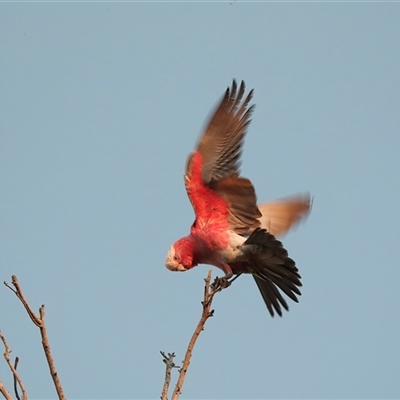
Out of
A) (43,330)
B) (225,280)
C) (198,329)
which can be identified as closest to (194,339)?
(198,329)

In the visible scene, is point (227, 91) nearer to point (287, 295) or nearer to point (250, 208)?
point (250, 208)

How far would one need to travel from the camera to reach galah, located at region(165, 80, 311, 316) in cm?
544

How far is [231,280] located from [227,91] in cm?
154

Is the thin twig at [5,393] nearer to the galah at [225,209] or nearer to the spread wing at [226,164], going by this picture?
the galah at [225,209]

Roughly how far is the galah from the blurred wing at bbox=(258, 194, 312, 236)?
588 mm

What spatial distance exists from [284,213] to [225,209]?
0.98 meters

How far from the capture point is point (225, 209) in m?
5.73

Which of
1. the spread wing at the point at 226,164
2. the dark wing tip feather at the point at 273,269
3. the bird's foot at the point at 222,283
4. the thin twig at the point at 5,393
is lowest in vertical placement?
the thin twig at the point at 5,393

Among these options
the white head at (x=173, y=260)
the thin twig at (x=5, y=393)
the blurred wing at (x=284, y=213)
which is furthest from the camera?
the blurred wing at (x=284, y=213)

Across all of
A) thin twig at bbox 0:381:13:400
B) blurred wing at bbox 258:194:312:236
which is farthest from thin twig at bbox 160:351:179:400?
blurred wing at bbox 258:194:312:236

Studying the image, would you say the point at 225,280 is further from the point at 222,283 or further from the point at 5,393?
the point at 5,393

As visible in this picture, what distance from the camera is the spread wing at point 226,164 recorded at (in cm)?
548

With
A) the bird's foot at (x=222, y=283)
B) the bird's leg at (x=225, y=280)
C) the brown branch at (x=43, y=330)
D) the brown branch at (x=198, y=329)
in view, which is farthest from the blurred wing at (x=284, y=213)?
the brown branch at (x=43, y=330)

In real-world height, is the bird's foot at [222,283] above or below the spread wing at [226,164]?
below
